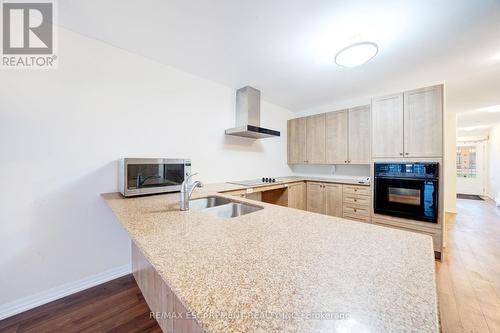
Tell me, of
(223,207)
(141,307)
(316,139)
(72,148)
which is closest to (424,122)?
(316,139)

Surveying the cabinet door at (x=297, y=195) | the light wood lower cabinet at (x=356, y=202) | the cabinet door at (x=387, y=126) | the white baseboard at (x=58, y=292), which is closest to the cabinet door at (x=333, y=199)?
the light wood lower cabinet at (x=356, y=202)

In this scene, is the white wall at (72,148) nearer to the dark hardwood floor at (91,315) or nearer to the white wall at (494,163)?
the dark hardwood floor at (91,315)

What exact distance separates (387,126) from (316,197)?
162cm

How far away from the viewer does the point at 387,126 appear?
8.70 ft

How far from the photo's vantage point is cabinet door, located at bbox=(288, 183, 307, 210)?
3.32 metres

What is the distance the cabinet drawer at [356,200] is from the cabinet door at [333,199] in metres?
0.11

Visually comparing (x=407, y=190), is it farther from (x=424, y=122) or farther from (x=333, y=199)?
(x=333, y=199)

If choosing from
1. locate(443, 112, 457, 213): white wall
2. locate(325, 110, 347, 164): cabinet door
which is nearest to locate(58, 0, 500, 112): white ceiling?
locate(325, 110, 347, 164): cabinet door

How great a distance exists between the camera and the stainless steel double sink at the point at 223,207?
1491mm

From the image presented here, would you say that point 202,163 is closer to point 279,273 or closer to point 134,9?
→ point 134,9

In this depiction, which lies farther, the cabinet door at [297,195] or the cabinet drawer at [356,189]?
the cabinet door at [297,195]

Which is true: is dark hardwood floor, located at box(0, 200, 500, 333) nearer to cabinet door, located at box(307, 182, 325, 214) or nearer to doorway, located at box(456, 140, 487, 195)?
cabinet door, located at box(307, 182, 325, 214)

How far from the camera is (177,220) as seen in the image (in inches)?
42.4

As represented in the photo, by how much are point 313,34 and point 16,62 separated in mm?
2676
